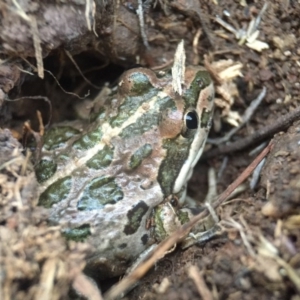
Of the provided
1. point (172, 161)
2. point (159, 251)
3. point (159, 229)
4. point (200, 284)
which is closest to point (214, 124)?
point (172, 161)

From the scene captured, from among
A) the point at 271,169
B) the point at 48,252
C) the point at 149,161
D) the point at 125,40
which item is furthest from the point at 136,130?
the point at 48,252

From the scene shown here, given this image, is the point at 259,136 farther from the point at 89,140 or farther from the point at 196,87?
the point at 89,140

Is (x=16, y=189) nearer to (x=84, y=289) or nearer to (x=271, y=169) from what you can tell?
(x=84, y=289)

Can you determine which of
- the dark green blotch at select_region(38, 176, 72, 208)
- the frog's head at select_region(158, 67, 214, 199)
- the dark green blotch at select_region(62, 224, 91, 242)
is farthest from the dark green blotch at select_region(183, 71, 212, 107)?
the dark green blotch at select_region(62, 224, 91, 242)

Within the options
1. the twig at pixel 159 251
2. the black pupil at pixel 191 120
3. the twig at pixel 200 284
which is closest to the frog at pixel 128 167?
the black pupil at pixel 191 120

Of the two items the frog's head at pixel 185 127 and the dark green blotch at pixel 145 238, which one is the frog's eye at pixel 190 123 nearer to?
the frog's head at pixel 185 127

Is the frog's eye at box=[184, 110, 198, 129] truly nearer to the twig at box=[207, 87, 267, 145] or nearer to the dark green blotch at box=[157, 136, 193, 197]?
the dark green blotch at box=[157, 136, 193, 197]
